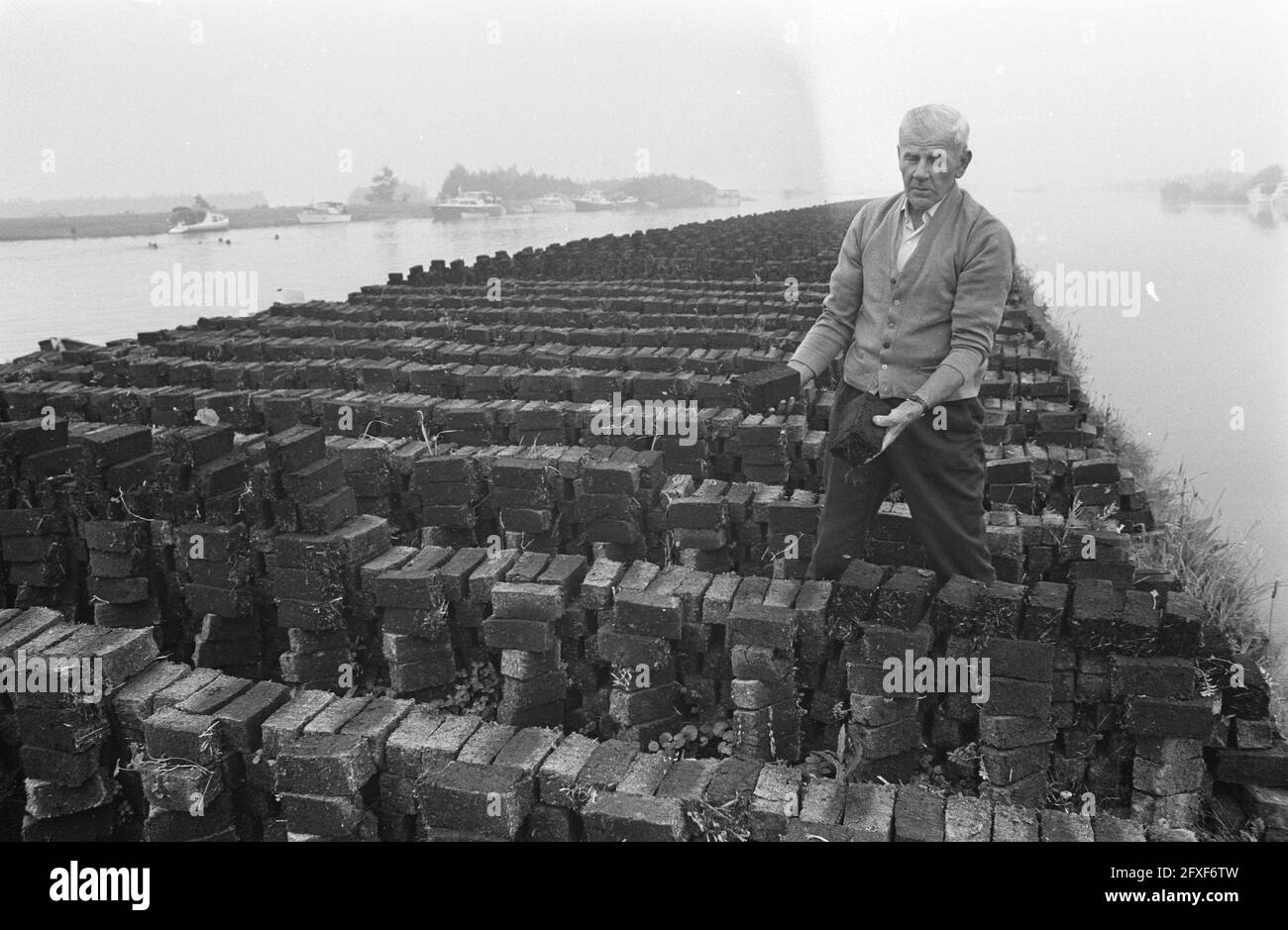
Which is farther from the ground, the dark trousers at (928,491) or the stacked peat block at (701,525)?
the dark trousers at (928,491)

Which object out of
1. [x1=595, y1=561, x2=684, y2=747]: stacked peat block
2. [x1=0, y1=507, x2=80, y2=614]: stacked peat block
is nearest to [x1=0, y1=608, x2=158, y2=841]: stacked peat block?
[x1=0, y1=507, x2=80, y2=614]: stacked peat block

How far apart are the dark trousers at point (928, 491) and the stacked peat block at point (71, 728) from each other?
298 cm

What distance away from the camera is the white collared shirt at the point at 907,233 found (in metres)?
3.21

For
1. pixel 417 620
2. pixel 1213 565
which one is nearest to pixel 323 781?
pixel 417 620

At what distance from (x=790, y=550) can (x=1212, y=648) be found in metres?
1.77

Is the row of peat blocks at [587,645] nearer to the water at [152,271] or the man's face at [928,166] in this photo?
the man's face at [928,166]

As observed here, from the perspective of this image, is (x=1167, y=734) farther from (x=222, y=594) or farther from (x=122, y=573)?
(x=122, y=573)

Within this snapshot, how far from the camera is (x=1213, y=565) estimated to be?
5.60 metres

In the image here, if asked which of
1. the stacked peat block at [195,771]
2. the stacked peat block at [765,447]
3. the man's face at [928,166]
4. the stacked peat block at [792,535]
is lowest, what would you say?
the stacked peat block at [195,771]

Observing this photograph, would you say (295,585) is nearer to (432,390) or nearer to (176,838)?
(176,838)

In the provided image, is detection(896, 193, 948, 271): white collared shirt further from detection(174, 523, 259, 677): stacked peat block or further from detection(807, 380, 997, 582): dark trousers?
detection(174, 523, 259, 677): stacked peat block

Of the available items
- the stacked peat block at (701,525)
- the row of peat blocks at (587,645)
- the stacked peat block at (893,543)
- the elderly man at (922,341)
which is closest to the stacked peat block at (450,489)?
the row of peat blocks at (587,645)

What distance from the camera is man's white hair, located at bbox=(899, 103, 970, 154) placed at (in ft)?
9.85

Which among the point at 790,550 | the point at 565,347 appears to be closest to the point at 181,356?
the point at 565,347
